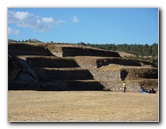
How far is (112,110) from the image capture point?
9336 mm

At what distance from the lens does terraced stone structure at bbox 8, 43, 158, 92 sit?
14.8m

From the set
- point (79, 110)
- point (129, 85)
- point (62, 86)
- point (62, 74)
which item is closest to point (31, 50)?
point (62, 74)

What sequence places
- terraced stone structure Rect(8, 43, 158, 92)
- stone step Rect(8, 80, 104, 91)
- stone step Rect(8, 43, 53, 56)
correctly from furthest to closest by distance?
stone step Rect(8, 43, 53, 56) < terraced stone structure Rect(8, 43, 158, 92) < stone step Rect(8, 80, 104, 91)

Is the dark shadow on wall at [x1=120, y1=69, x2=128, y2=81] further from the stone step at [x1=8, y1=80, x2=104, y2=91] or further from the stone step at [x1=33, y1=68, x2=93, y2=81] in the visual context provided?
the stone step at [x1=8, y1=80, x2=104, y2=91]

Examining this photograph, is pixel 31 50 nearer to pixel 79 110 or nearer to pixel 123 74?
pixel 123 74

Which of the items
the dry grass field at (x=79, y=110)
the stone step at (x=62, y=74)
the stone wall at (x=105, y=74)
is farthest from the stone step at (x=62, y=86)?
the dry grass field at (x=79, y=110)

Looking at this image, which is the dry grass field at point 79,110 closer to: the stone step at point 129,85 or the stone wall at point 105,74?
the stone step at point 129,85

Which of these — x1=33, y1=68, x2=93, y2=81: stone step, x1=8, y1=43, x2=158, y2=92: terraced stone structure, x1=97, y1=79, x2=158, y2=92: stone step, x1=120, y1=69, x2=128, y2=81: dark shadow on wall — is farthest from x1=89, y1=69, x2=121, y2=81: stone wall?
x1=97, y1=79, x2=158, y2=92: stone step

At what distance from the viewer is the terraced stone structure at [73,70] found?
14.8 metres

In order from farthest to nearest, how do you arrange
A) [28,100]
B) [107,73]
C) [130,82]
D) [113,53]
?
1. [113,53]
2. [107,73]
3. [130,82]
4. [28,100]
